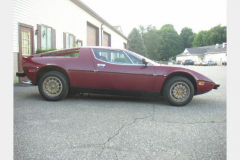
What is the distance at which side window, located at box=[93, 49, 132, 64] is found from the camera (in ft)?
18.2

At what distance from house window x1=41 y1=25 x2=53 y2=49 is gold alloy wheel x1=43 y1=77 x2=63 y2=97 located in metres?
6.40

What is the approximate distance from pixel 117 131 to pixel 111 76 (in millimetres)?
2255

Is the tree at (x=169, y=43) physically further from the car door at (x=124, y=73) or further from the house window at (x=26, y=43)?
Result: the car door at (x=124, y=73)

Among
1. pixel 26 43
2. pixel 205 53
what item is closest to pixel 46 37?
pixel 26 43

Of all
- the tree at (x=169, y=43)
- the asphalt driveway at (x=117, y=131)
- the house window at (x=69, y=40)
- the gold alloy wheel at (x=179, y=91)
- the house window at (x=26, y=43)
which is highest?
the tree at (x=169, y=43)

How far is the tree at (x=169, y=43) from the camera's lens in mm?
83062

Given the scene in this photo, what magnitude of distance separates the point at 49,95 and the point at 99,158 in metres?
3.51

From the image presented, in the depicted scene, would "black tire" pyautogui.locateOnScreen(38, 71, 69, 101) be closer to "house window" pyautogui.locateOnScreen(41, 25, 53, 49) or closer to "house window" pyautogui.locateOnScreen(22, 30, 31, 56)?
"house window" pyautogui.locateOnScreen(22, 30, 31, 56)

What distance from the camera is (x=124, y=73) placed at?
5.40 m

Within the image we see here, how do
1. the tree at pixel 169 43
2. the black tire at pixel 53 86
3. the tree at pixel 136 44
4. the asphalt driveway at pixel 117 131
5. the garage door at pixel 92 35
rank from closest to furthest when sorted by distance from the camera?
the asphalt driveway at pixel 117 131
the black tire at pixel 53 86
the garage door at pixel 92 35
the tree at pixel 136 44
the tree at pixel 169 43

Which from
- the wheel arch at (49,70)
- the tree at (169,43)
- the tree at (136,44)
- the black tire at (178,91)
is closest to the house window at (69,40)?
the wheel arch at (49,70)

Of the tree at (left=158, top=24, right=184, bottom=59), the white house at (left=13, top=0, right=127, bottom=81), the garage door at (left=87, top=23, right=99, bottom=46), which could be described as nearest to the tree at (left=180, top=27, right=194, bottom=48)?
the tree at (left=158, top=24, right=184, bottom=59)
